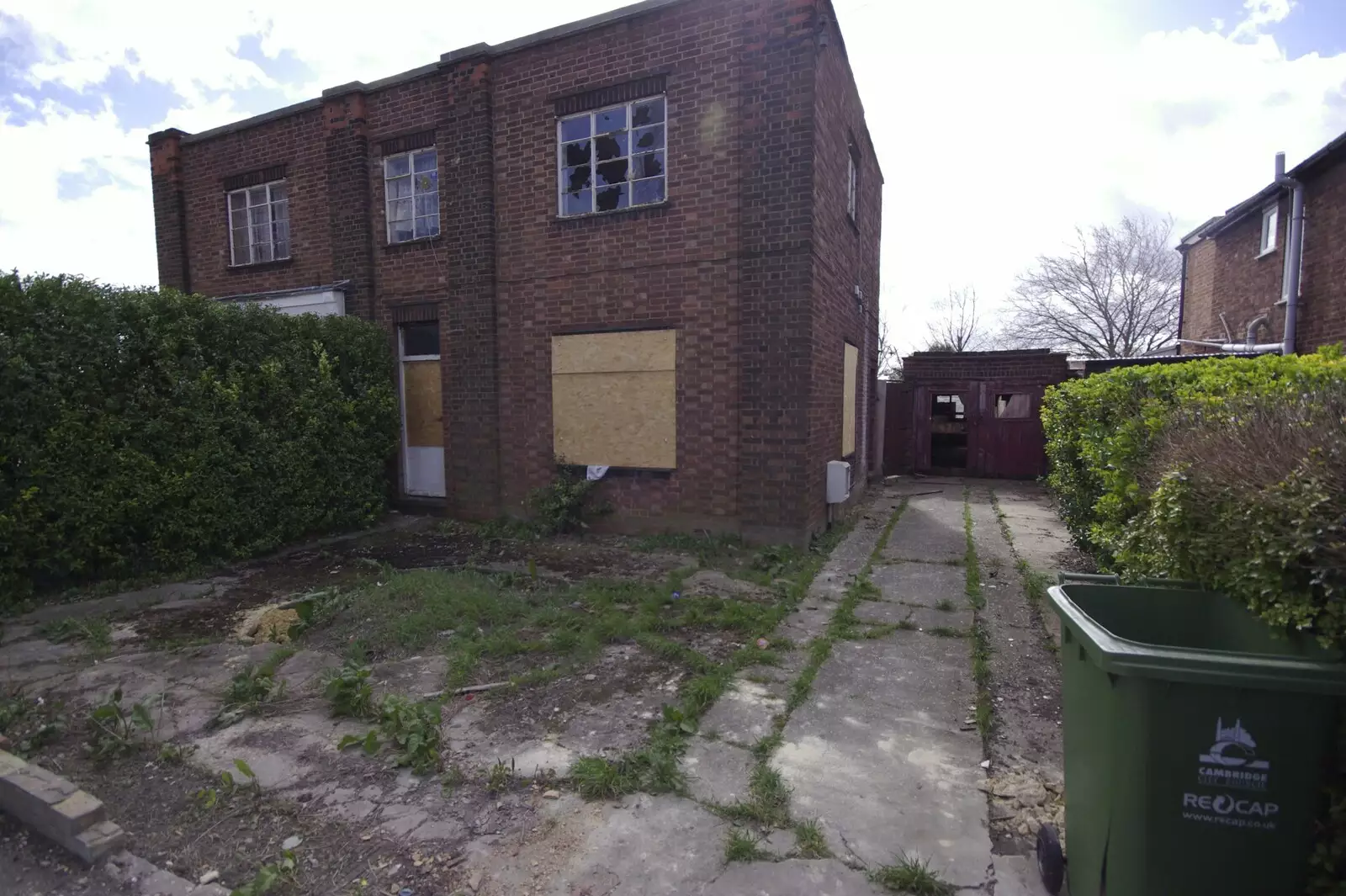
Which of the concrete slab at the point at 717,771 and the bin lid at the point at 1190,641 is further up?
the bin lid at the point at 1190,641

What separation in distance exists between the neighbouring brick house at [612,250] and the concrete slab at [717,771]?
4245mm

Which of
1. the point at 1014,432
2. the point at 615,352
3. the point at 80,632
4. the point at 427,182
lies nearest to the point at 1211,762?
the point at 80,632

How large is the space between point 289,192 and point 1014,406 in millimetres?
14042

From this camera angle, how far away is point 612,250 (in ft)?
27.0

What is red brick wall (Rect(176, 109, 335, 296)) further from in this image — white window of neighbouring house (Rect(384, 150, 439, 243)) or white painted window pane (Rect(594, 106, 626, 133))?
white painted window pane (Rect(594, 106, 626, 133))

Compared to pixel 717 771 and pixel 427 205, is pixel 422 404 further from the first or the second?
pixel 717 771

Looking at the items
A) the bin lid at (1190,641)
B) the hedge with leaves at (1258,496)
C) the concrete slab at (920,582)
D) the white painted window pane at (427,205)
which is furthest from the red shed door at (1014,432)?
the bin lid at (1190,641)

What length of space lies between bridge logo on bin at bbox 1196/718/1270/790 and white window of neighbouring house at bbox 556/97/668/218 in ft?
24.0

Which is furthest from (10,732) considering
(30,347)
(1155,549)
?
(1155,549)

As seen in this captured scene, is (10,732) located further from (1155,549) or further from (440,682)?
(1155,549)

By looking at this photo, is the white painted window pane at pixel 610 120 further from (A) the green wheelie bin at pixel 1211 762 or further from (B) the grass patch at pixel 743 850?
(A) the green wheelie bin at pixel 1211 762

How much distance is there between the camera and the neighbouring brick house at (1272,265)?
37.0 feet

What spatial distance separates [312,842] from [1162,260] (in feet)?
124

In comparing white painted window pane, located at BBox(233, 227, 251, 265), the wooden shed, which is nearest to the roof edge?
white painted window pane, located at BBox(233, 227, 251, 265)
